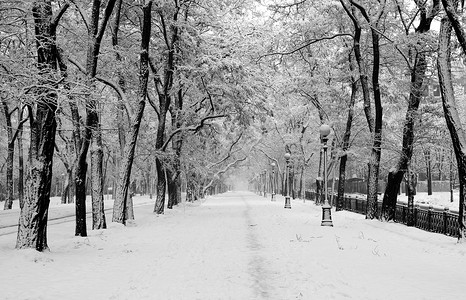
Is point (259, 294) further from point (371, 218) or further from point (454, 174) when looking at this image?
point (454, 174)

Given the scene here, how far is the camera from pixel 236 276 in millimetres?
7840

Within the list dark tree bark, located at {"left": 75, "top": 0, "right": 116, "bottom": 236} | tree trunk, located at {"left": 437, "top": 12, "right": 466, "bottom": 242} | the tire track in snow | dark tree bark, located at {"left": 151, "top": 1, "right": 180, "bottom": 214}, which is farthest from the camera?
dark tree bark, located at {"left": 151, "top": 1, "right": 180, "bottom": 214}

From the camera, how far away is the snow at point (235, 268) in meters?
6.66

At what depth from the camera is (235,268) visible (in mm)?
8617

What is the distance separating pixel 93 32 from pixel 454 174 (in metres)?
40.6

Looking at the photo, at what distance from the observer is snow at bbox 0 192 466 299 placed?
6664 millimetres

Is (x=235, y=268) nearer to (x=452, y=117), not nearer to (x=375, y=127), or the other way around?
(x=452, y=117)

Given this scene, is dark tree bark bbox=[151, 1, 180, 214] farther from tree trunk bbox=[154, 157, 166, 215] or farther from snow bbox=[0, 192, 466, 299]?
snow bbox=[0, 192, 466, 299]

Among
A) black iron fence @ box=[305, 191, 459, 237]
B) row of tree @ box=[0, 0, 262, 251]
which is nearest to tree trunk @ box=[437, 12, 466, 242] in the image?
black iron fence @ box=[305, 191, 459, 237]

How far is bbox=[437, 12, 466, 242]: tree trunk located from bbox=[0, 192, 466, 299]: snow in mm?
1184

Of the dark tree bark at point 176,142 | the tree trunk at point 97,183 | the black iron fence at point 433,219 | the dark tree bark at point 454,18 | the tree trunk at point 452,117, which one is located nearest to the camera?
the dark tree bark at point 454,18

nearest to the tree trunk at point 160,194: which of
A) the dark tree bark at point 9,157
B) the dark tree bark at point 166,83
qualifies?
the dark tree bark at point 166,83

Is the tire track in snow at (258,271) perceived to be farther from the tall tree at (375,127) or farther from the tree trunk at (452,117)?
the tall tree at (375,127)

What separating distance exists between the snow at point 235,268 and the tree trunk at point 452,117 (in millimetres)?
1184
